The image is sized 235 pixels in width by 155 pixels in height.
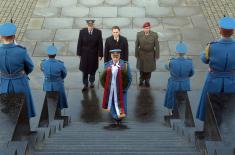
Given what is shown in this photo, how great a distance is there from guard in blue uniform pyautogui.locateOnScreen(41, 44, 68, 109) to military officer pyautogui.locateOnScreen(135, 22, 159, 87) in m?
1.84

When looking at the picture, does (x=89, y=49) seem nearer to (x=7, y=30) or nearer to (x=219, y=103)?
(x=7, y=30)

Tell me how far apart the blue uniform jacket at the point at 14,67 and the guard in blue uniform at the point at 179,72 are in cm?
259

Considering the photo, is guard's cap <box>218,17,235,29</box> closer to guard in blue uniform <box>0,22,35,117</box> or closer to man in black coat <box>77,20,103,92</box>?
guard in blue uniform <box>0,22,35,117</box>

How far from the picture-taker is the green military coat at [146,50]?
9898mm

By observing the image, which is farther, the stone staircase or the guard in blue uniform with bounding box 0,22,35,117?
the guard in blue uniform with bounding box 0,22,35,117

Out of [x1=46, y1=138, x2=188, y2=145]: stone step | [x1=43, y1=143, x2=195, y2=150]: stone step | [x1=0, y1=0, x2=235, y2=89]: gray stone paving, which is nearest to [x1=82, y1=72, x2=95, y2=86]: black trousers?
[x1=0, y1=0, x2=235, y2=89]: gray stone paving

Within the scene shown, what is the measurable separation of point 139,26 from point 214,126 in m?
8.06

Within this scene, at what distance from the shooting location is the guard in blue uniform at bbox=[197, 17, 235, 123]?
682cm

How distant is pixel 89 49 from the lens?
10023 millimetres

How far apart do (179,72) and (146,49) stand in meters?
1.37

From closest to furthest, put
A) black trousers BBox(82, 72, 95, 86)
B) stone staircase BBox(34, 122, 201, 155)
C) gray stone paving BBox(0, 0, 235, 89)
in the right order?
stone staircase BBox(34, 122, 201, 155)
black trousers BBox(82, 72, 95, 86)
gray stone paving BBox(0, 0, 235, 89)

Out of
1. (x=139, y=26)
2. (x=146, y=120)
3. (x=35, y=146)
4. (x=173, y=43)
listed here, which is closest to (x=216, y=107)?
(x=35, y=146)

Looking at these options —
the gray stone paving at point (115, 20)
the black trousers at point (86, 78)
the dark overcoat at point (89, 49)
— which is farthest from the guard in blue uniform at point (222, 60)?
the gray stone paving at point (115, 20)

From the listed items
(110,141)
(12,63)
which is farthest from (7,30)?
(110,141)
